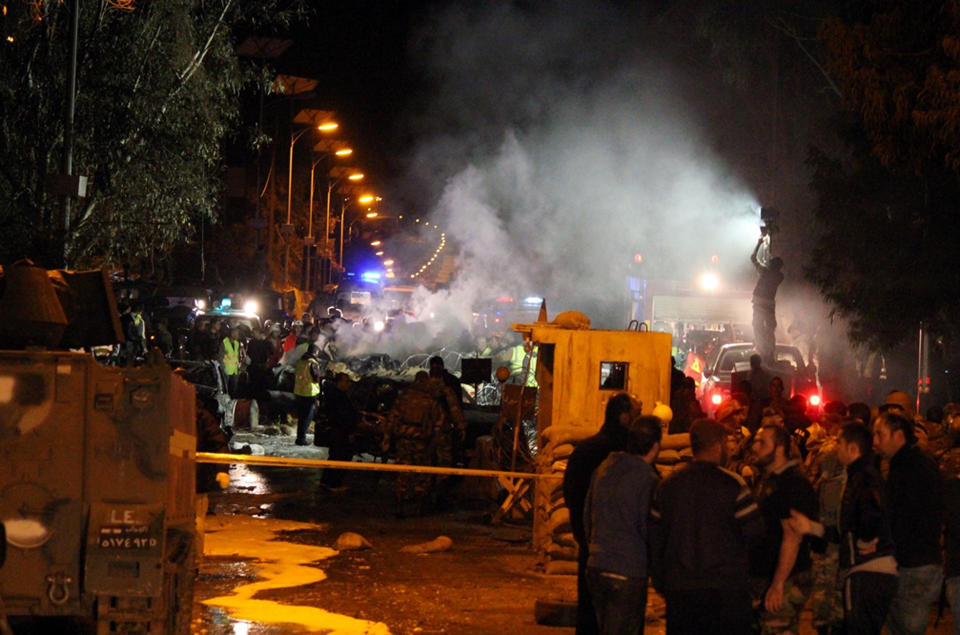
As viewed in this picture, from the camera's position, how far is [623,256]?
161 ft

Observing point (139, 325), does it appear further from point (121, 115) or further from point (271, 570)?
point (271, 570)

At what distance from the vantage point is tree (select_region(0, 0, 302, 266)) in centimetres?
1902

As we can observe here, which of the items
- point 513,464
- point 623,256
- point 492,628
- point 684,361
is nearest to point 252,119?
point 623,256

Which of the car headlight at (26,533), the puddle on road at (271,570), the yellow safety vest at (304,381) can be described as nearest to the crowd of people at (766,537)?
the puddle on road at (271,570)

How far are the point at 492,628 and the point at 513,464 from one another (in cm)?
442

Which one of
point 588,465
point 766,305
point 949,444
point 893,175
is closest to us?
point 588,465

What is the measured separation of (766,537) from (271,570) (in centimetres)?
568

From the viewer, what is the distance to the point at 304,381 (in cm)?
1978

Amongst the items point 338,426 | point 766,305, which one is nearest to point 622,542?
point 338,426

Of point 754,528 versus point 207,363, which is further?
point 207,363

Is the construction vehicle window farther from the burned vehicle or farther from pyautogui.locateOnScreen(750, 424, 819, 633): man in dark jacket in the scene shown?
the burned vehicle

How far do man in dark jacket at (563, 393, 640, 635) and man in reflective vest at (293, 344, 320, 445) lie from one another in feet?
43.0

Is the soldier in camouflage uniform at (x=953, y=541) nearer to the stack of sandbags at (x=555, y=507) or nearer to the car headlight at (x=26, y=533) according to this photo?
the stack of sandbags at (x=555, y=507)

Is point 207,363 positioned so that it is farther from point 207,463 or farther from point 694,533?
point 694,533
